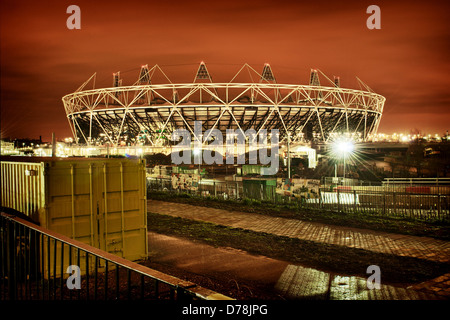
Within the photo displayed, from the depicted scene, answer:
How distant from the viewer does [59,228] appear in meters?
5.96

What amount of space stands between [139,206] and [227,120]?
55.9 m

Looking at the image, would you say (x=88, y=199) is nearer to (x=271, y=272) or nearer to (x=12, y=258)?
(x=12, y=258)

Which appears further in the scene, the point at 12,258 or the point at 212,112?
the point at 212,112

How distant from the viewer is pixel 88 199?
6246 millimetres

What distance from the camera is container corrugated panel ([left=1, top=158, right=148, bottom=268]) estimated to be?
5.93 meters

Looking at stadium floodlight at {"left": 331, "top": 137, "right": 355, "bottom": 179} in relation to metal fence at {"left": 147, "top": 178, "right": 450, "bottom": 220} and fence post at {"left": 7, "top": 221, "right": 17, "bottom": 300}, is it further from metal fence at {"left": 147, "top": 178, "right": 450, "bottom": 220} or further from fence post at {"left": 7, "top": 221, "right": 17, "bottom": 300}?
fence post at {"left": 7, "top": 221, "right": 17, "bottom": 300}

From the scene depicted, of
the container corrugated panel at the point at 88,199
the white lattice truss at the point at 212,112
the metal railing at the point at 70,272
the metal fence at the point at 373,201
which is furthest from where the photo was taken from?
the white lattice truss at the point at 212,112

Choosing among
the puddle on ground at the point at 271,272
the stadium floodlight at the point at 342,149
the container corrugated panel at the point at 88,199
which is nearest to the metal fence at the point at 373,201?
the puddle on ground at the point at 271,272

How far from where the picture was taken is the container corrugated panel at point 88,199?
19.5ft

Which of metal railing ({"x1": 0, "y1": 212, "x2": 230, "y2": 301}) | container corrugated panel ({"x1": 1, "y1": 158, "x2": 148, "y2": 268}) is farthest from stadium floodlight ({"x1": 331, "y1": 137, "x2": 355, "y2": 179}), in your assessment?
metal railing ({"x1": 0, "y1": 212, "x2": 230, "y2": 301})

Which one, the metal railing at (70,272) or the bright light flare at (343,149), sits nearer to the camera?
the metal railing at (70,272)

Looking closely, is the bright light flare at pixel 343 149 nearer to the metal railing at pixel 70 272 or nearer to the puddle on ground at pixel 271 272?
the puddle on ground at pixel 271 272

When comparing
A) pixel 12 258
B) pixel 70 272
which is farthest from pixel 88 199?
pixel 12 258
